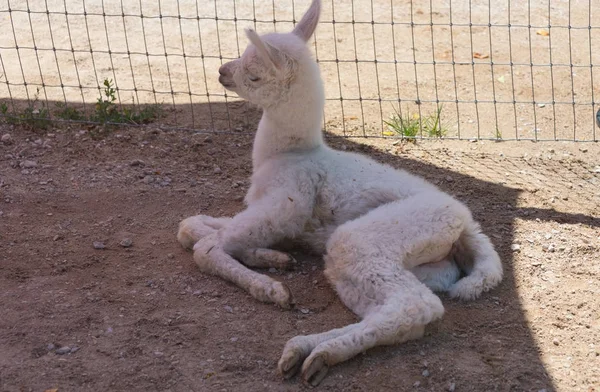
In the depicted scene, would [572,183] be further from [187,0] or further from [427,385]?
[187,0]

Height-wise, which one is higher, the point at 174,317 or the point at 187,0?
the point at 187,0

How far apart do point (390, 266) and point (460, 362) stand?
63cm

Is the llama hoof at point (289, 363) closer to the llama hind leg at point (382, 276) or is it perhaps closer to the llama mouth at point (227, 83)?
the llama hind leg at point (382, 276)

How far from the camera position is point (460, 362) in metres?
4.43

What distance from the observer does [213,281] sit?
519 centimetres

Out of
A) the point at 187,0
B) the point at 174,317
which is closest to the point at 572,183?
the point at 174,317

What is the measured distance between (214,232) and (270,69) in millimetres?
1095

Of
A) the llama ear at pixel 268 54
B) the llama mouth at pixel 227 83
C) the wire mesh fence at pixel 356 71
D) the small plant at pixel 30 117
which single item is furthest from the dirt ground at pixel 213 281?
the llama ear at pixel 268 54

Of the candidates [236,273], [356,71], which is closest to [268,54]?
[236,273]

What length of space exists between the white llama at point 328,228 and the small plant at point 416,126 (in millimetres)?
1778

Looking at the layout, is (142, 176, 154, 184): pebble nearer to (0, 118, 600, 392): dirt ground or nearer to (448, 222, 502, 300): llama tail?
(0, 118, 600, 392): dirt ground

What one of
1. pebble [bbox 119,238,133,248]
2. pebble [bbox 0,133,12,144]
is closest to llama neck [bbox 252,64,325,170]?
pebble [bbox 119,238,133,248]

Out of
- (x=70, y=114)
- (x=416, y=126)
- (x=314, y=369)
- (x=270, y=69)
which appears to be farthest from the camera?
(x=70, y=114)

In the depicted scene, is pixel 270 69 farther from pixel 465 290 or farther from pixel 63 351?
pixel 63 351
